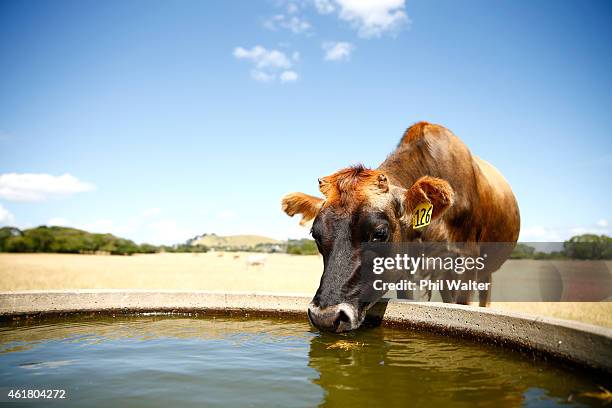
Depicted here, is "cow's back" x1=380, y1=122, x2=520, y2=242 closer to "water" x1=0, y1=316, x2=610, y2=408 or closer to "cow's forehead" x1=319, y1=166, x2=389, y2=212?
"cow's forehead" x1=319, y1=166, x2=389, y2=212

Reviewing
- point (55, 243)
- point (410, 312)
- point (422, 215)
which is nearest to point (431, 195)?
point (422, 215)

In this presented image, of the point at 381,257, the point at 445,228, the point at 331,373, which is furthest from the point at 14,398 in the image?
the point at 445,228

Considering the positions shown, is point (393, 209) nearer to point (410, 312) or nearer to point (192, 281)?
point (410, 312)

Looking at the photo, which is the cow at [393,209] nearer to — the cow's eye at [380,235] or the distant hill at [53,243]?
the cow's eye at [380,235]

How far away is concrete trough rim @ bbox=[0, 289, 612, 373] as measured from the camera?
359 centimetres

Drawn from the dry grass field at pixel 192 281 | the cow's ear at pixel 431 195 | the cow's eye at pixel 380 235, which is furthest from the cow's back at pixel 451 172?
the dry grass field at pixel 192 281

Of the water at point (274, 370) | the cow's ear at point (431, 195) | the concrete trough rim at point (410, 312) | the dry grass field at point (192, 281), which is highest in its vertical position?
the cow's ear at point (431, 195)

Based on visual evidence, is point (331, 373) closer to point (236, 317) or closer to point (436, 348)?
point (436, 348)

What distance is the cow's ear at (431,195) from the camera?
4.93 m

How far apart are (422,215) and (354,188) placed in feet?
2.93

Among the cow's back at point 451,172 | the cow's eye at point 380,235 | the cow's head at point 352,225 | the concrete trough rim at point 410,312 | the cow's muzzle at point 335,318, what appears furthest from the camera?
the cow's back at point 451,172

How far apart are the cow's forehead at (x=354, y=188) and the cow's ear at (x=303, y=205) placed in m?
0.58

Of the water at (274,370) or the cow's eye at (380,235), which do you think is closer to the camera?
the water at (274,370)

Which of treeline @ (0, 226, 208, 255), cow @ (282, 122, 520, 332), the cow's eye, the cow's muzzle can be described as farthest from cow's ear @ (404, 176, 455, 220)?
treeline @ (0, 226, 208, 255)
